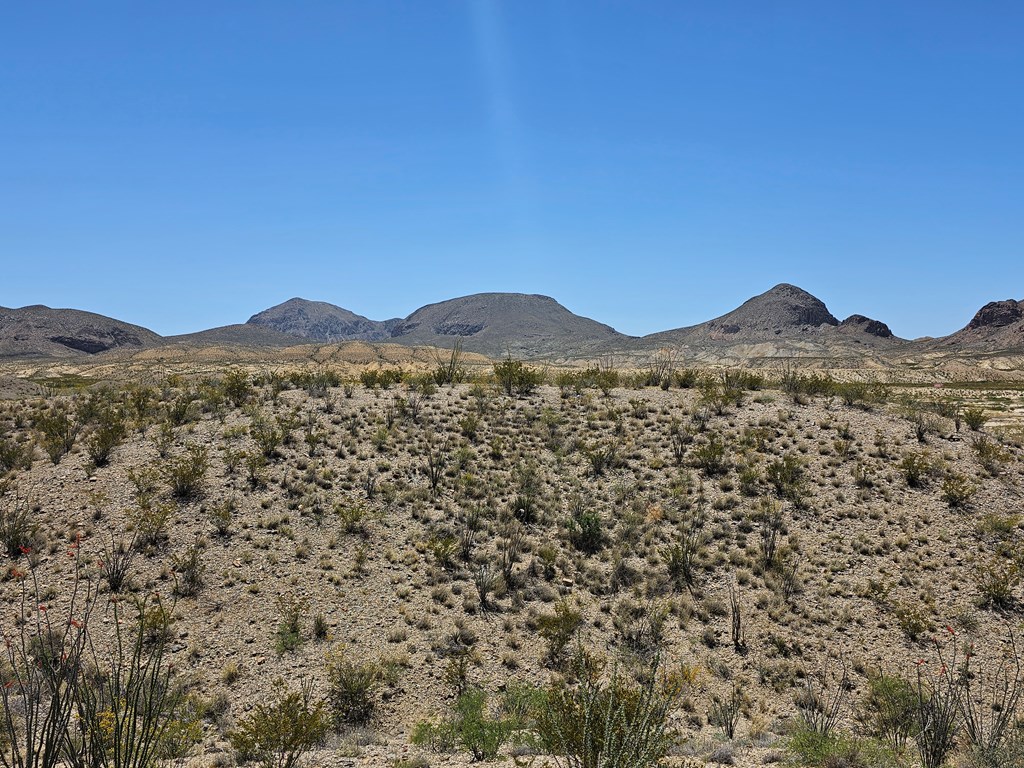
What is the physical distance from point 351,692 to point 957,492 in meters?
16.2

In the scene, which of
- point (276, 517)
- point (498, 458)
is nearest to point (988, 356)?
point (498, 458)

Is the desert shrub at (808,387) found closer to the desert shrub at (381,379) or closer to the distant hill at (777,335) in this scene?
the desert shrub at (381,379)

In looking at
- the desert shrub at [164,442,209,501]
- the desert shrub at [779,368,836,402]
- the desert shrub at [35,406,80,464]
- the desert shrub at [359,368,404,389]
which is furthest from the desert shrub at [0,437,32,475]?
the desert shrub at [779,368,836,402]

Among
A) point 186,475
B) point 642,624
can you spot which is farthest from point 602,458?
point 186,475

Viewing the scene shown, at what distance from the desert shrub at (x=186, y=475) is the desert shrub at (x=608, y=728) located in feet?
38.5

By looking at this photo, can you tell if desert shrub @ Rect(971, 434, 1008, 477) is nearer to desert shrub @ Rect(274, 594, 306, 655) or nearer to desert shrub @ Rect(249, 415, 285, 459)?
desert shrub @ Rect(274, 594, 306, 655)

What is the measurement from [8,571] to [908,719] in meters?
16.4

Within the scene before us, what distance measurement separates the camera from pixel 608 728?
4973mm

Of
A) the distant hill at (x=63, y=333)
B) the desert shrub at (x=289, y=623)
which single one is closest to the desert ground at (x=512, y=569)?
the desert shrub at (x=289, y=623)

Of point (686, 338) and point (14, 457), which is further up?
point (686, 338)

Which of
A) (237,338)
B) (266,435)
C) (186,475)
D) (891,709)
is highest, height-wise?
(237,338)

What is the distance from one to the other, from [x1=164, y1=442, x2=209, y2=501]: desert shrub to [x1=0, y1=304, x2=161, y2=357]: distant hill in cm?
16195

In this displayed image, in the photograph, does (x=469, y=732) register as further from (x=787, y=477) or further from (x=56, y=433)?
(x=56, y=433)

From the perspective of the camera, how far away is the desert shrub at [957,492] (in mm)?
15625
